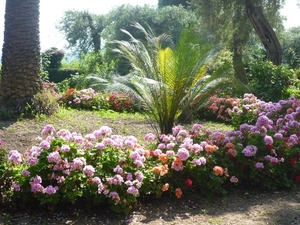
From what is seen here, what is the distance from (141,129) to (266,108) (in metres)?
2.68

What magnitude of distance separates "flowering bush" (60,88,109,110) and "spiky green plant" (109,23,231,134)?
17.0ft

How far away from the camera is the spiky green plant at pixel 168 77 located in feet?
21.2

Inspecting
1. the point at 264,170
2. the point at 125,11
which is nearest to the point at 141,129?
the point at 264,170

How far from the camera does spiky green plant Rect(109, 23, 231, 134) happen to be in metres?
6.47

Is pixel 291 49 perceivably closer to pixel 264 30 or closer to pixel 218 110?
pixel 264 30

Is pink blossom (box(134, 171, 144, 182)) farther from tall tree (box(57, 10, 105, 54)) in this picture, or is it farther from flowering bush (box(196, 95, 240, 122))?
tall tree (box(57, 10, 105, 54))

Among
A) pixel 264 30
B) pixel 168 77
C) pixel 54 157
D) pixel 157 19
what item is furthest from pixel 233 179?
pixel 157 19

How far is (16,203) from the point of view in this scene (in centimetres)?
382

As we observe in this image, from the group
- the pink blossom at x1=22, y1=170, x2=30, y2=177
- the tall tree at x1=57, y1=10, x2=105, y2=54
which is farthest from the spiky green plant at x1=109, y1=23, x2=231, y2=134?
the tall tree at x1=57, y1=10, x2=105, y2=54

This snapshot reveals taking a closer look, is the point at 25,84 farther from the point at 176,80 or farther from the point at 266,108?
the point at 266,108

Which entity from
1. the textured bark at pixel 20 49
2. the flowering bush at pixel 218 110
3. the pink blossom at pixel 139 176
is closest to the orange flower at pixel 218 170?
the pink blossom at pixel 139 176

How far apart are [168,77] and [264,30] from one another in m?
10.5

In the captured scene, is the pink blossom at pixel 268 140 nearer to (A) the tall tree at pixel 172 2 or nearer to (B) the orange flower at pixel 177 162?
(B) the orange flower at pixel 177 162

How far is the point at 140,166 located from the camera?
4.09 m
